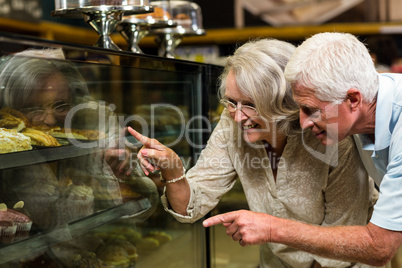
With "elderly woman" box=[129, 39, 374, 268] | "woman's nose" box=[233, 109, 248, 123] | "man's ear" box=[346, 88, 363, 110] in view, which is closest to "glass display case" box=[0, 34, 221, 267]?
"elderly woman" box=[129, 39, 374, 268]

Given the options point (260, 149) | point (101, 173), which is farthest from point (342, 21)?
point (101, 173)

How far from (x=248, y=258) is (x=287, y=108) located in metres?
0.97

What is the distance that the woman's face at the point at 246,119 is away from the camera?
1.31 m

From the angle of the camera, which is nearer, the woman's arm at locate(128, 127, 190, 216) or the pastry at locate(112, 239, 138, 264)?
the woman's arm at locate(128, 127, 190, 216)

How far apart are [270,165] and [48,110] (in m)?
0.70

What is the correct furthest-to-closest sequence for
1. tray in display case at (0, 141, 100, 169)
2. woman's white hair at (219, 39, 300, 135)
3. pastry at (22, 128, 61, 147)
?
woman's white hair at (219, 39, 300, 135) → pastry at (22, 128, 61, 147) → tray in display case at (0, 141, 100, 169)

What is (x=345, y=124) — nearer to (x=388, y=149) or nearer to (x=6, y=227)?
(x=388, y=149)

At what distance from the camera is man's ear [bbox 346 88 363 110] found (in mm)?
1097

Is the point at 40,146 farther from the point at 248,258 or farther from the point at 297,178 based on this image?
the point at 248,258

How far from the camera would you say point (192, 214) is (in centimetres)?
138

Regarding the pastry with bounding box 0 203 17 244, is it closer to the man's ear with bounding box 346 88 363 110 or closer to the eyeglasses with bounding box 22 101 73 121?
the eyeglasses with bounding box 22 101 73 121

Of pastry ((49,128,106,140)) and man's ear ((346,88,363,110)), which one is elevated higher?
man's ear ((346,88,363,110))

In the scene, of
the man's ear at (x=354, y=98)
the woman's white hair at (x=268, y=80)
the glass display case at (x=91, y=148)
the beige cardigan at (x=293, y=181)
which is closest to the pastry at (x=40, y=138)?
the glass display case at (x=91, y=148)

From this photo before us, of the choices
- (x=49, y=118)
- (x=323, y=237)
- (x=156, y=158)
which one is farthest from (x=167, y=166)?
(x=323, y=237)
